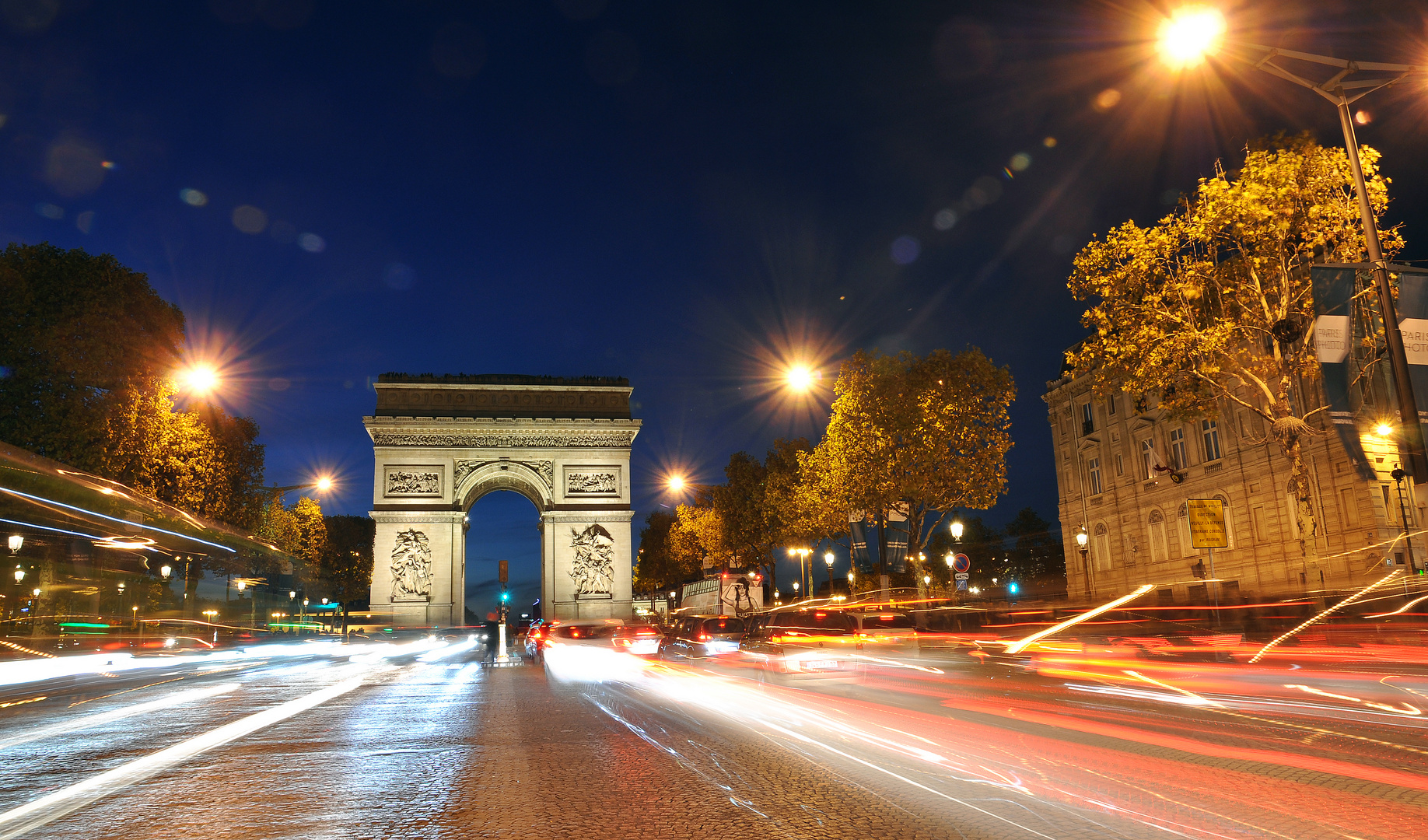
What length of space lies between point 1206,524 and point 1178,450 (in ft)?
77.9

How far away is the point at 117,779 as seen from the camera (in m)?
6.21

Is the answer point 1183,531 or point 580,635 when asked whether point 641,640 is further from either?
point 1183,531

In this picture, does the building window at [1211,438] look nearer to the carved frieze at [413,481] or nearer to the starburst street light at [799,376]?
the starburst street light at [799,376]

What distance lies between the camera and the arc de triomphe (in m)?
52.6

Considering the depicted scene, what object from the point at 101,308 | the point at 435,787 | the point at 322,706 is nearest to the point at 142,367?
the point at 101,308

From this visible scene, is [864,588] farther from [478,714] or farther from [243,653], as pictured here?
[478,714]

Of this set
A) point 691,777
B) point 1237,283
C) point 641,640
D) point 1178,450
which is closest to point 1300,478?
point 1237,283

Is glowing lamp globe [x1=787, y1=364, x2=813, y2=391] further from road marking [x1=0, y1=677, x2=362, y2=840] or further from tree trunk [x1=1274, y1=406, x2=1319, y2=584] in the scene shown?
road marking [x1=0, y1=677, x2=362, y2=840]

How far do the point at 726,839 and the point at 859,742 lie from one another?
11.1 ft

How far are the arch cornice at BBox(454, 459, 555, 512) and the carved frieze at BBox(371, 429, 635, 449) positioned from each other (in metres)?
1.02

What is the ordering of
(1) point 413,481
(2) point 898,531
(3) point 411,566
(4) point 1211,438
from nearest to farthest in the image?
(2) point 898,531 → (4) point 1211,438 → (3) point 411,566 → (1) point 413,481

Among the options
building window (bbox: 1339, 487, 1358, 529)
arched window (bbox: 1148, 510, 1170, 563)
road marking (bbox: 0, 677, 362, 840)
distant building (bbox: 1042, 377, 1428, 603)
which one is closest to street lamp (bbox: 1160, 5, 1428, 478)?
distant building (bbox: 1042, 377, 1428, 603)

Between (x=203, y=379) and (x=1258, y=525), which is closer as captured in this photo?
(x=203, y=379)

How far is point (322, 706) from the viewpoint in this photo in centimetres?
1203
